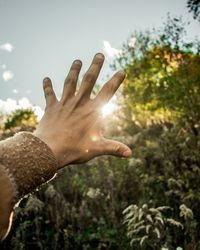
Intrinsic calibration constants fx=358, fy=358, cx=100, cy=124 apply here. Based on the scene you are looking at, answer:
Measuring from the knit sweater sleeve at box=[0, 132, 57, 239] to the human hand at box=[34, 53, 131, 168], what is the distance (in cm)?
4

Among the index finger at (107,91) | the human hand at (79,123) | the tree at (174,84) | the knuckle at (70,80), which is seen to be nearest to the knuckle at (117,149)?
the human hand at (79,123)

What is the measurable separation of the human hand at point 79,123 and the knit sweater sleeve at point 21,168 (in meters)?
0.04

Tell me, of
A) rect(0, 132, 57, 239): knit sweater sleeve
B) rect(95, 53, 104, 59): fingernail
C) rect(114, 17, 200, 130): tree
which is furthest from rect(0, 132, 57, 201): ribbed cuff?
rect(114, 17, 200, 130): tree

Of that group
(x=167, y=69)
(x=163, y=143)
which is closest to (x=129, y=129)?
(x=167, y=69)

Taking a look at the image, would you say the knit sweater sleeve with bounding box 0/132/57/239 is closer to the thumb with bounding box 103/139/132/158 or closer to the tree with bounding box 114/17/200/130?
the thumb with bounding box 103/139/132/158

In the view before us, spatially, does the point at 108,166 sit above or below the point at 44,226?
above

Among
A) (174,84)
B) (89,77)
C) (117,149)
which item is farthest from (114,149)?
(174,84)

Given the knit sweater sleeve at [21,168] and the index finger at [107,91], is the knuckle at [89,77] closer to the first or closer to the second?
the index finger at [107,91]

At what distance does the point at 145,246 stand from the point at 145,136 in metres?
9.07

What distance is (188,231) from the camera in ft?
12.0

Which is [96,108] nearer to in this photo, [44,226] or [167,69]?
[44,226]

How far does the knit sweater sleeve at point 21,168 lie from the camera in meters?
1.03

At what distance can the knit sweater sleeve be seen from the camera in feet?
3.38

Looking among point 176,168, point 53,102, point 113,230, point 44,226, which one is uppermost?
point 176,168
